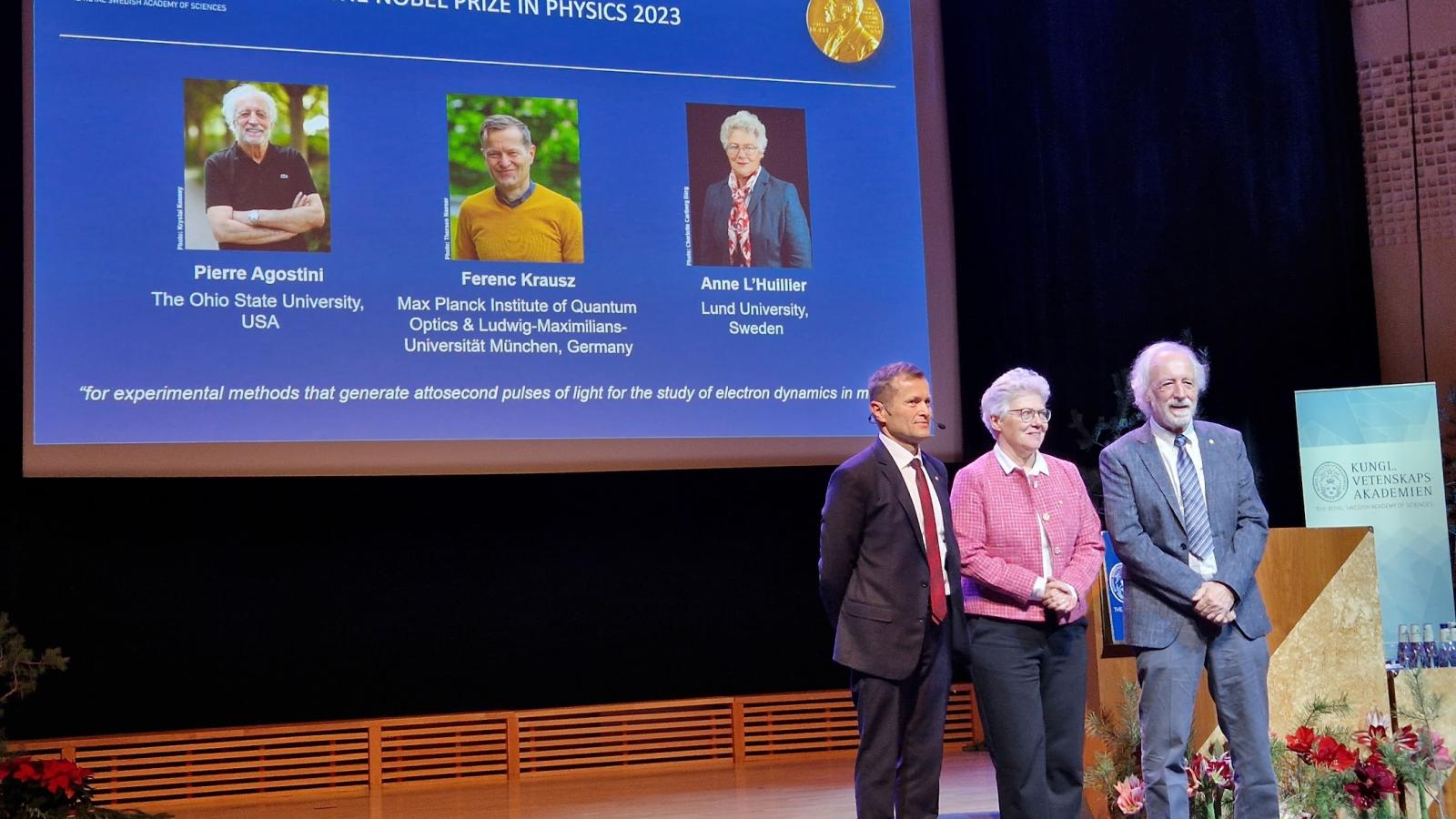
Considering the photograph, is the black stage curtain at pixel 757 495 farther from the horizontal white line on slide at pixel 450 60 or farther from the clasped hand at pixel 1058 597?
the clasped hand at pixel 1058 597

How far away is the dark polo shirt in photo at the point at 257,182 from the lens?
5.04 m

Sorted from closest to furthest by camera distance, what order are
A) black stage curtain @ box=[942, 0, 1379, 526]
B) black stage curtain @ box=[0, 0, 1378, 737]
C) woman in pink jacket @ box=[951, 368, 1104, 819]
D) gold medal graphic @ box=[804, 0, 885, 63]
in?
woman in pink jacket @ box=[951, 368, 1104, 819] → black stage curtain @ box=[0, 0, 1378, 737] → gold medal graphic @ box=[804, 0, 885, 63] → black stage curtain @ box=[942, 0, 1379, 526]

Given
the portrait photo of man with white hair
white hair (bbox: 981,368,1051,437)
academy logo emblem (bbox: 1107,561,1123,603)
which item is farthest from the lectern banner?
the portrait photo of man with white hair

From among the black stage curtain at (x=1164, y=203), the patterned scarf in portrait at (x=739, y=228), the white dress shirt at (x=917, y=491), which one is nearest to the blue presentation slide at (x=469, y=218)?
the patterned scarf in portrait at (x=739, y=228)

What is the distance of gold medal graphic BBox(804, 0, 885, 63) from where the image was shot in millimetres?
5840

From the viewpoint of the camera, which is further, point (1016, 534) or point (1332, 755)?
point (1016, 534)

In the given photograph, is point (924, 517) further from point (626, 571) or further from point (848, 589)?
point (626, 571)

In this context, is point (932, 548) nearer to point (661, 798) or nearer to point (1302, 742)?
point (1302, 742)

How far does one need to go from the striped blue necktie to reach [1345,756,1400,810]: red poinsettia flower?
0.66 m

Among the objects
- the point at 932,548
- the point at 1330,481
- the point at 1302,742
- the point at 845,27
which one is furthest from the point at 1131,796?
the point at 845,27

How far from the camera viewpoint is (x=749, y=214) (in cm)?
564

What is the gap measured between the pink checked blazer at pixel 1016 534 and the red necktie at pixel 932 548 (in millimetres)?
78

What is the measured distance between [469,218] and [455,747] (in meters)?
2.08

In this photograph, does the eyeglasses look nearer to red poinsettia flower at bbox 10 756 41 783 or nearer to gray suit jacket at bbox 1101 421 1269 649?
gray suit jacket at bbox 1101 421 1269 649
